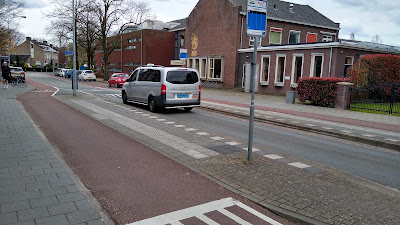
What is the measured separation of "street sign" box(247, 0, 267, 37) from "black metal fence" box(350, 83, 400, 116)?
39.7 feet

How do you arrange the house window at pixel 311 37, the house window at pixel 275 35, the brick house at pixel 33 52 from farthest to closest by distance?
the brick house at pixel 33 52 → the house window at pixel 311 37 → the house window at pixel 275 35

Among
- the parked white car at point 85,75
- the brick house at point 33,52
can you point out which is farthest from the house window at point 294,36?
the brick house at point 33,52

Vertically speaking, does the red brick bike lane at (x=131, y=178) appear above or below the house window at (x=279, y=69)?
below

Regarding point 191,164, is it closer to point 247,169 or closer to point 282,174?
point 247,169

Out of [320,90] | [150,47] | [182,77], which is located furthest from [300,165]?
[150,47]

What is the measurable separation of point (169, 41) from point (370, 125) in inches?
1525

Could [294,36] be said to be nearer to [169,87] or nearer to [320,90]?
[320,90]

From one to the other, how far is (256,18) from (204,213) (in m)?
3.72

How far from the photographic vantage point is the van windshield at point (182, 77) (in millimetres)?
13055

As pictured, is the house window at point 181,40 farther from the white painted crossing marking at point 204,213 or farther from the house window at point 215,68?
the white painted crossing marking at point 204,213

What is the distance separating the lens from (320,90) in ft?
56.2

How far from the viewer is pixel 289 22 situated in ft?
112

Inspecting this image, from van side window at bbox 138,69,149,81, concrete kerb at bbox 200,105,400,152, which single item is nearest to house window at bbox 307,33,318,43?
concrete kerb at bbox 200,105,400,152

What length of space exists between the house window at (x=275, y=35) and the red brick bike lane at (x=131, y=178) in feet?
91.9
